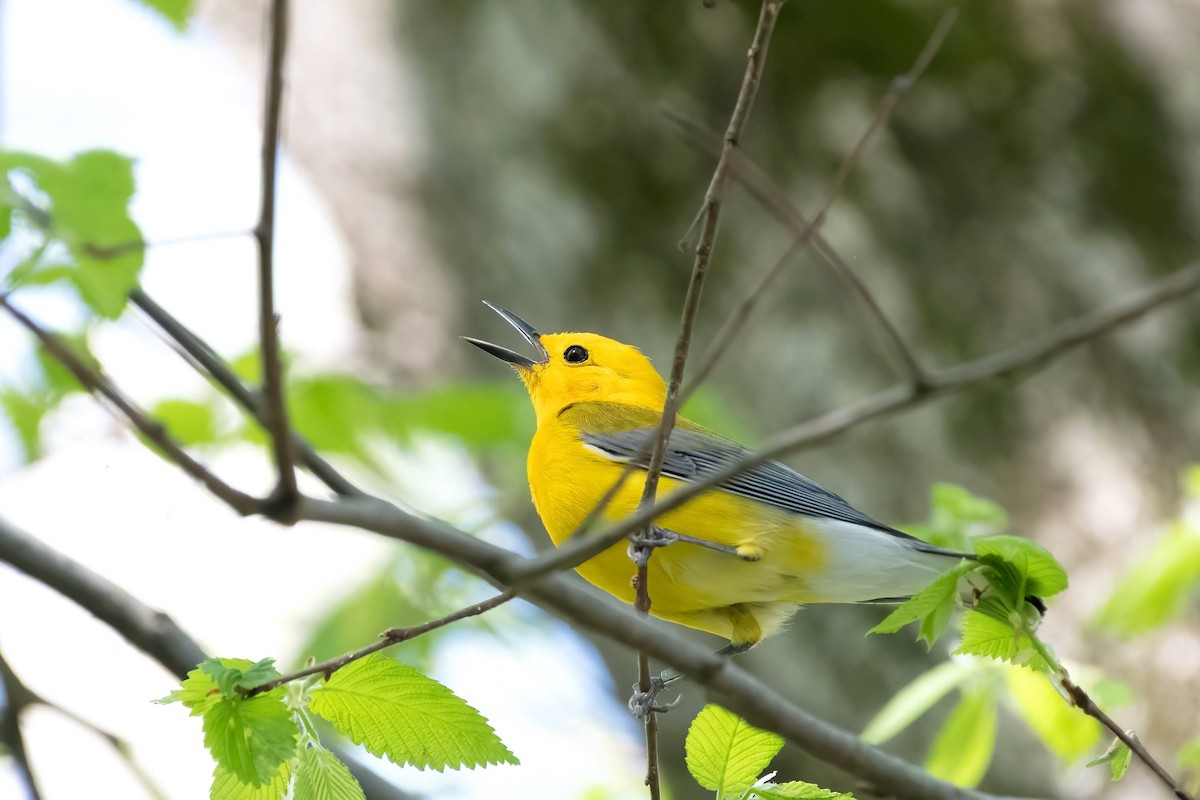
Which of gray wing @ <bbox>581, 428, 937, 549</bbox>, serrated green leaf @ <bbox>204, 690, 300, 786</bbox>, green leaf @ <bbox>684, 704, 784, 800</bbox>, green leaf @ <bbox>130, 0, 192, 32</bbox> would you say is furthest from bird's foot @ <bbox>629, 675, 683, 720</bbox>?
green leaf @ <bbox>130, 0, 192, 32</bbox>

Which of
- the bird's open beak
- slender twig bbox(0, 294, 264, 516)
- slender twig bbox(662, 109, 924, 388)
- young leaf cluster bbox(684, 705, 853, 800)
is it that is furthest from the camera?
the bird's open beak

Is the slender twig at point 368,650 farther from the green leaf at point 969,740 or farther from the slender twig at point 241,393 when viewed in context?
the green leaf at point 969,740

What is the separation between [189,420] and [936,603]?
3179mm

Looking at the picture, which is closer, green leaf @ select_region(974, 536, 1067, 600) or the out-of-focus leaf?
green leaf @ select_region(974, 536, 1067, 600)

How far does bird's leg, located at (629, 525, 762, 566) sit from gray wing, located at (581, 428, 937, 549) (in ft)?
0.73

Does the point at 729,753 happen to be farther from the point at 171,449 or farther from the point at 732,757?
the point at 171,449

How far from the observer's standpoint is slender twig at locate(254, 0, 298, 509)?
1218 millimetres

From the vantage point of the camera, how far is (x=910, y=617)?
230cm

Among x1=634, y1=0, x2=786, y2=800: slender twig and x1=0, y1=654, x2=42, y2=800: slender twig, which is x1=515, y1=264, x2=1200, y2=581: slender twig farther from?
x1=0, y1=654, x2=42, y2=800: slender twig

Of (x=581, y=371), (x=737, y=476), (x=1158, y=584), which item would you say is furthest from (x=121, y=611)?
(x=1158, y=584)

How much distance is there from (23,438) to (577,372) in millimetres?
2269

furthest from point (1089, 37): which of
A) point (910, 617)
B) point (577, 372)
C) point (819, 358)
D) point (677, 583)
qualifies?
point (910, 617)

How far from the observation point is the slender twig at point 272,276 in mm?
1218

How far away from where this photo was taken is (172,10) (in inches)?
118
